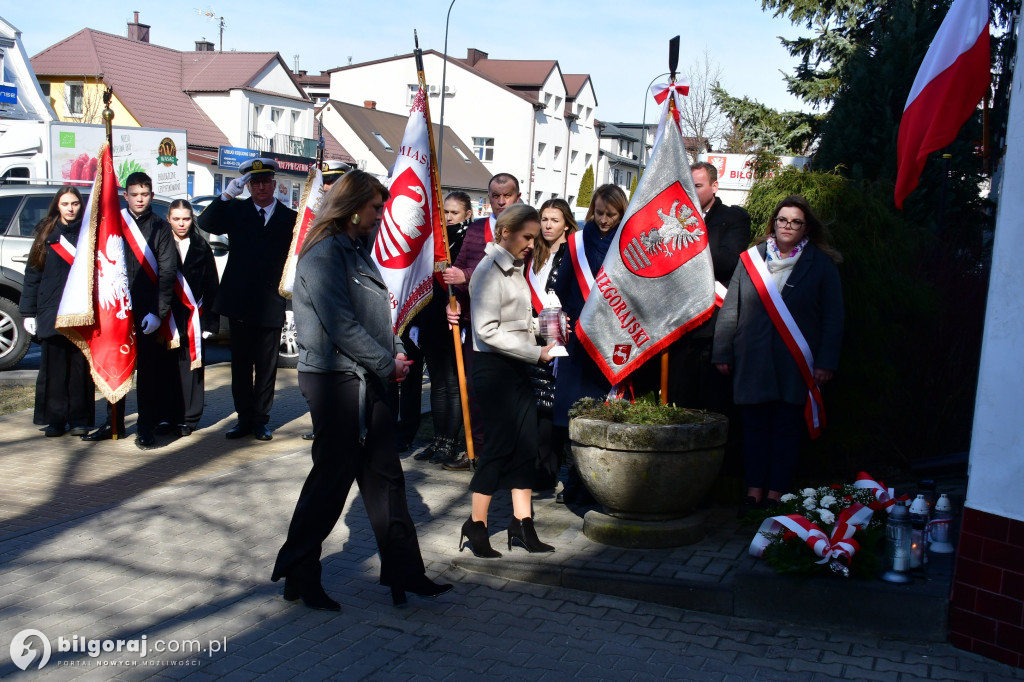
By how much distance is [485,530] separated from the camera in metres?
5.38

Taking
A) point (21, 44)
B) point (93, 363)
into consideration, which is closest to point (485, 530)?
point (93, 363)

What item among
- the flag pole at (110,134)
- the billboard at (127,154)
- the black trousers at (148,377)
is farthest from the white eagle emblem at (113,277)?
the billboard at (127,154)

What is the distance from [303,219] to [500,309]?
326 cm

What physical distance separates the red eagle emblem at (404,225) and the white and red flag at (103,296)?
87.3 inches

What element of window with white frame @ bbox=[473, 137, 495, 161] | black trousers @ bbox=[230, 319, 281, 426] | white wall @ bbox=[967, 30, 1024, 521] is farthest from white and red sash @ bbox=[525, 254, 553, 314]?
window with white frame @ bbox=[473, 137, 495, 161]

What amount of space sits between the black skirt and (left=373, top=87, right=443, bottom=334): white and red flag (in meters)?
1.73

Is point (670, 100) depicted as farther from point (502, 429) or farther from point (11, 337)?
point (11, 337)

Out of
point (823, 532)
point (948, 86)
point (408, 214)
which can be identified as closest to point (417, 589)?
point (823, 532)

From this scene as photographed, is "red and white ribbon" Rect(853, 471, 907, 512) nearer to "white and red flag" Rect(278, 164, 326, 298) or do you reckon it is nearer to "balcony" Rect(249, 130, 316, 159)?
"white and red flag" Rect(278, 164, 326, 298)

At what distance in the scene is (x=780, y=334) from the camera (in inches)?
223

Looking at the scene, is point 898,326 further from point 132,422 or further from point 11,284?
point 11,284

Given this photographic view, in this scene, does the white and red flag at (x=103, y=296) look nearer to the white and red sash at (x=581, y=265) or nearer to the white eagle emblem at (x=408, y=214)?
the white eagle emblem at (x=408, y=214)

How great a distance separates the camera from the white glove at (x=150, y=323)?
7.76m

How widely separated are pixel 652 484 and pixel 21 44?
34.3 meters
